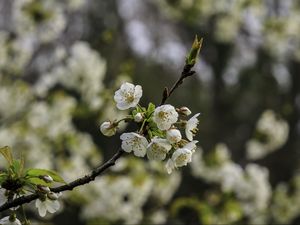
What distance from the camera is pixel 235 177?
17.0 ft

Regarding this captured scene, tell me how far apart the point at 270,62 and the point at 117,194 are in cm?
1375

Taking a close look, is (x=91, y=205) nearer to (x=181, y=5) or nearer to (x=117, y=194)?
(x=117, y=194)

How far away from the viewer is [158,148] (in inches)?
58.8

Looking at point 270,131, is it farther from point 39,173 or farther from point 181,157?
point 39,173

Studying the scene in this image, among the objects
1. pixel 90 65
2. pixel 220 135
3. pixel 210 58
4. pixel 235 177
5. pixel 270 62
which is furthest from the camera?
pixel 210 58

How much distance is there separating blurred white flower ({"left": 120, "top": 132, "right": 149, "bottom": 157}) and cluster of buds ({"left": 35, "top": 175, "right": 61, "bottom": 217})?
22cm

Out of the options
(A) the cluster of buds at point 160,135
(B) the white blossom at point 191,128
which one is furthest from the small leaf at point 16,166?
(B) the white blossom at point 191,128

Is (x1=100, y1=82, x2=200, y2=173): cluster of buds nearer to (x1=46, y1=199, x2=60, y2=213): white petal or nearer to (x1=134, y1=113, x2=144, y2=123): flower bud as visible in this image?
(x1=134, y1=113, x2=144, y2=123): flower bud

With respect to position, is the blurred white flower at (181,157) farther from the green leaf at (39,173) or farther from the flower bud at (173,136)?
the green leaf at (39,173)

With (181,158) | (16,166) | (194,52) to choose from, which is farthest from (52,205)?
(194,52)

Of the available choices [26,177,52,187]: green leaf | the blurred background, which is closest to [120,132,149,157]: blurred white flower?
[26,177,52,187]: green leaf

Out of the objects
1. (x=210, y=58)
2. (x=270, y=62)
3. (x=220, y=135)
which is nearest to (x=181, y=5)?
(x=220, y=135)

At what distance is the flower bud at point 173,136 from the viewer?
4.88ft

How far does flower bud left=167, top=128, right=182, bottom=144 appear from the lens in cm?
149
